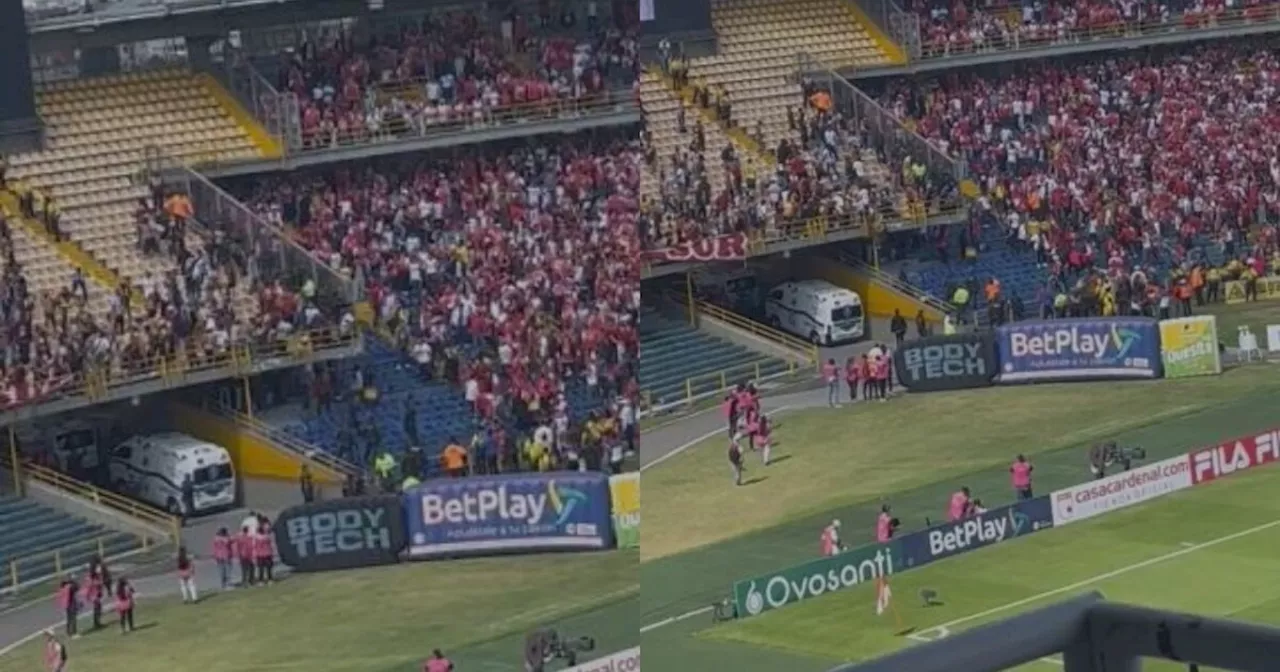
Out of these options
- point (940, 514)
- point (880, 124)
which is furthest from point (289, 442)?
point (940, 514)

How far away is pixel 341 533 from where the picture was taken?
4.36 metres

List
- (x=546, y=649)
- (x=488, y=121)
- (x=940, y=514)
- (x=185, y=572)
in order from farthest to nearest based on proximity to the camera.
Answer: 1. (x=940, y=514)
2. (x=546, y=649)
3. (x=488, y=121)
4. (x=185, y=572)

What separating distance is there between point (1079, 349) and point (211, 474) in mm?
3244

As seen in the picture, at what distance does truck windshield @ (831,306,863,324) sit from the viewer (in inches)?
212

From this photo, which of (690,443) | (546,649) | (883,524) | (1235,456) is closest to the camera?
(546,649)

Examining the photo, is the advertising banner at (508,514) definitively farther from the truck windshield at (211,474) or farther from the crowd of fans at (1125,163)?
the crowd of fans at (1125,163)

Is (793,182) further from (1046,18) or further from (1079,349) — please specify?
(1079,349)

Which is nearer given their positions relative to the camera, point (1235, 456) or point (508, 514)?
point (508, 514)

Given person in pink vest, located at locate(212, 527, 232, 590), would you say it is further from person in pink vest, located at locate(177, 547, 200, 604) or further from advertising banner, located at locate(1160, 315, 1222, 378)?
advertising banner, located at locate(1160, 315, 1222, 378)

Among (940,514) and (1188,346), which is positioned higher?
(1188,346)

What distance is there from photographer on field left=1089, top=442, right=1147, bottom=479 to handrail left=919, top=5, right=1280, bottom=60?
1253mm

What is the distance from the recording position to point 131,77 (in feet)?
12.8

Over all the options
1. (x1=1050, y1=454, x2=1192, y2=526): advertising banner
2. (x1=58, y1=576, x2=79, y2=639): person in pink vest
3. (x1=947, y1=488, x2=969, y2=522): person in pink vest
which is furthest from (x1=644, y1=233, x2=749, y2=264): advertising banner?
(x1=1050, y1=454, x2=1192, y2=526): advertising banner

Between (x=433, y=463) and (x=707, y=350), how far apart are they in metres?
0.81
